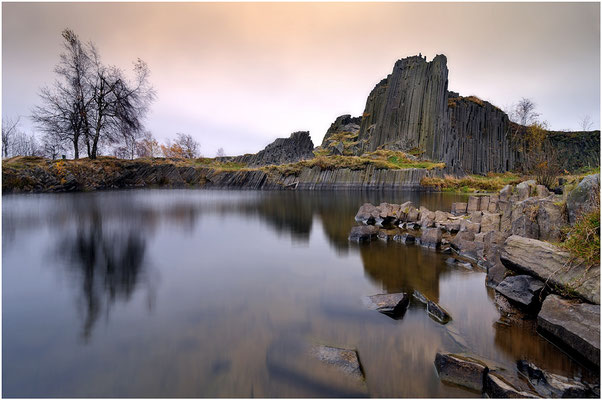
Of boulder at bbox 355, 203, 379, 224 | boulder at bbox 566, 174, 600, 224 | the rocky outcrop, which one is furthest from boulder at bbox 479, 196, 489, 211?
the rocky outcrop

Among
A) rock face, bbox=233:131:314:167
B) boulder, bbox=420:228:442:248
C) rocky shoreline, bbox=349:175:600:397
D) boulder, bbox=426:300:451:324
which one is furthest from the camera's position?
rock face, bbox=233:131:314:167

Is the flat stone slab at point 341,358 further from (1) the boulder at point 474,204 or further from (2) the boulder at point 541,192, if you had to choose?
(1) the boulder at point 474,204

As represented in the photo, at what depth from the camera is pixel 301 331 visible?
135 inches

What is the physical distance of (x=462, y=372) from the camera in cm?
252

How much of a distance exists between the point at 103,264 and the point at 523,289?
767 centimetres

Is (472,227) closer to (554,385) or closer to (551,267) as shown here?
(551,267)

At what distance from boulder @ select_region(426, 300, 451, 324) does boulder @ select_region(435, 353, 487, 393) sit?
45.6 inches

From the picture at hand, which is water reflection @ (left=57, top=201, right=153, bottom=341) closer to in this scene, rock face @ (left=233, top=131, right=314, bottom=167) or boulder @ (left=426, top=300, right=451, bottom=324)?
boulder @ (left=426, top=300, right=451, bottom=324)

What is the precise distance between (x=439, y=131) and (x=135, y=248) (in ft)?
189

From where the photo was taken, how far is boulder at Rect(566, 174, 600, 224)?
402 centimetres

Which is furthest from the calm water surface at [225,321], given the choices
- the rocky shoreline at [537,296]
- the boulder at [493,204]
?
the boulder at [493,204]

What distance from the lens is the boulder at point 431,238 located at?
24.7 feet

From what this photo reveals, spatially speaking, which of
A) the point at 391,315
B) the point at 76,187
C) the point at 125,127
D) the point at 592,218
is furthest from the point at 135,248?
the point at 125,127

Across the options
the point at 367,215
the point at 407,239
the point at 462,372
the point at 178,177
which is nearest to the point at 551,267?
the point at 462,372
